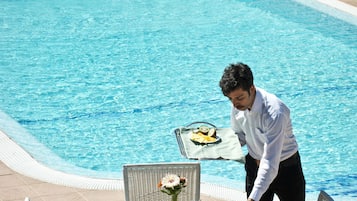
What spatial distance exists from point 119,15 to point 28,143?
4.94m

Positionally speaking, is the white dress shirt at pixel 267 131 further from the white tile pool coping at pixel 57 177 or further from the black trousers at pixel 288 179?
the white tile pool coping at pixel 57 177

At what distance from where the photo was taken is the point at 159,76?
9289mm

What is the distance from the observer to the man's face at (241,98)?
141 inches

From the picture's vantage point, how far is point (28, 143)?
7.13 meters

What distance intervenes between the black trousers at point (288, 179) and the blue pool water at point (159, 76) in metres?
2.36

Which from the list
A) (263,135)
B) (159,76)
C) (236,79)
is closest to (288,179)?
(263,135)

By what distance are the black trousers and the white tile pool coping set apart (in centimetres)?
142

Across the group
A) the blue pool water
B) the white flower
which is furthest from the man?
the blue pool water

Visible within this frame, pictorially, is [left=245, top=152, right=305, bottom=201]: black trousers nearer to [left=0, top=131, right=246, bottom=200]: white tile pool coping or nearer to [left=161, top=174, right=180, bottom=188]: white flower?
[left=161, top=174, right=180, bottom=188]: white flower

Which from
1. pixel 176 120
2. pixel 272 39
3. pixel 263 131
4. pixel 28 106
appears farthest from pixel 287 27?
pixel 263 131

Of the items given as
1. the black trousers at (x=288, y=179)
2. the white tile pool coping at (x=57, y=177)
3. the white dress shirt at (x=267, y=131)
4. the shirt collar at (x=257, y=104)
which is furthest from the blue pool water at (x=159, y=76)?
the shirt collar at (x=257, y=104)

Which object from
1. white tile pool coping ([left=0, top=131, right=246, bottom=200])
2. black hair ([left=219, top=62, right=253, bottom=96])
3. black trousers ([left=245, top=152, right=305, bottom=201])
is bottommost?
white tile pool coping ([left=0, top=131, right=246, bottom=200])

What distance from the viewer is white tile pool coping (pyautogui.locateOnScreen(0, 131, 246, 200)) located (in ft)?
18.7

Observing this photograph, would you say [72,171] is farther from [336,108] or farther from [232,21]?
[232,21]
